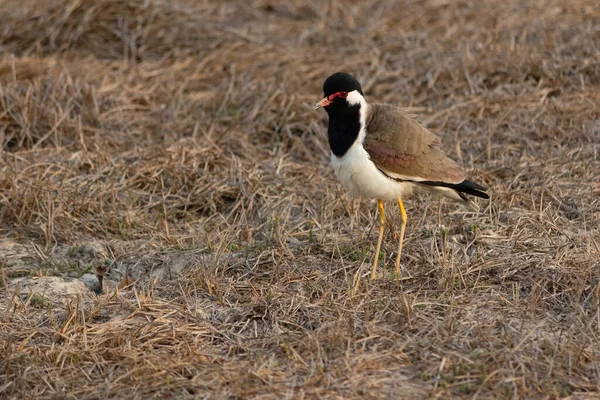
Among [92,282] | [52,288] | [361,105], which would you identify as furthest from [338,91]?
[52,288]

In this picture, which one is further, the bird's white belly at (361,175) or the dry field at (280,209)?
the bird's white belly at (361,175)

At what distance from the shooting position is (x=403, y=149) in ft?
18.3

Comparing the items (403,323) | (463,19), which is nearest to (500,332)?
(403,323)

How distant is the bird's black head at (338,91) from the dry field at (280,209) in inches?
37.6

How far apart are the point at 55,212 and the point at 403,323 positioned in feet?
9.57

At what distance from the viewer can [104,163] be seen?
7227mm

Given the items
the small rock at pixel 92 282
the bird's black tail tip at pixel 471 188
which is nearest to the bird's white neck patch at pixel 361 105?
the bird's black tail tip at pixel 471 188

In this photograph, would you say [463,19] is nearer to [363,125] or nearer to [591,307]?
[363,125]

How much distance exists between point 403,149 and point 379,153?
178mm

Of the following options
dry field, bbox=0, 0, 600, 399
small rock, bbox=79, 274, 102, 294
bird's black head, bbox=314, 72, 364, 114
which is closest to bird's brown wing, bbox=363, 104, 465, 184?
bird's black head, bbox=314, 72, 364, 114

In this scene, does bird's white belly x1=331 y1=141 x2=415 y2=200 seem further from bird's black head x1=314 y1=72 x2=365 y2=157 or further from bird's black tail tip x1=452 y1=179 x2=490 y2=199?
bird's black tail tip x1=452 y1=179 x2=490 y2=199

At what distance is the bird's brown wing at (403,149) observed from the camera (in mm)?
5512

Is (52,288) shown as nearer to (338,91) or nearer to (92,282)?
(92,282)

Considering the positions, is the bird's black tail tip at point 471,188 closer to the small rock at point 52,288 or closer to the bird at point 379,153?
the bird at point 379,153
